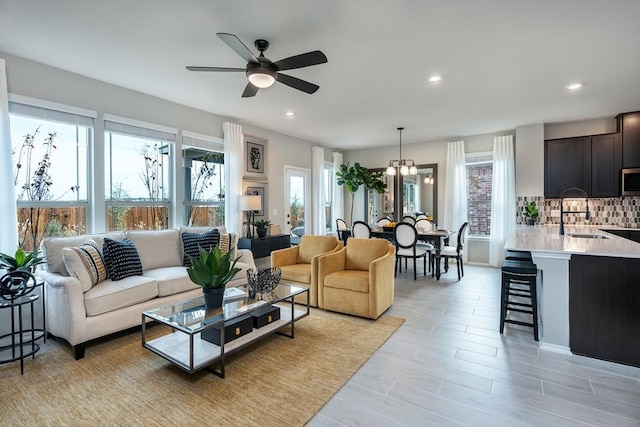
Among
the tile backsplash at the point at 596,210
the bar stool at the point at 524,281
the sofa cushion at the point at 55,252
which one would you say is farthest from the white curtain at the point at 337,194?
the sofa cushion at the point at 55,252

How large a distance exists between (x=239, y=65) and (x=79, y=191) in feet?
8.32

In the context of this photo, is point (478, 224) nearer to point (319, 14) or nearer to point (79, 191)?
point (319, 14)

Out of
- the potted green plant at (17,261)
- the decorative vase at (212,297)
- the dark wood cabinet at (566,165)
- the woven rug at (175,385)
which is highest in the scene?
the dark wood cabinet at (566,165)

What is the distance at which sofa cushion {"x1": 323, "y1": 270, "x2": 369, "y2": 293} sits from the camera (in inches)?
137

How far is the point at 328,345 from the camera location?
2.86m

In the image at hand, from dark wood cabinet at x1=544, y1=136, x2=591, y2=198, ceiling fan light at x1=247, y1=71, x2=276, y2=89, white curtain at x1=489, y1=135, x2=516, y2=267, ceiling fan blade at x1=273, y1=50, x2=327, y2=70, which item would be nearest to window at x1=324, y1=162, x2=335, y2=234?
white curtain at x1=489, y1=135, x2=516, y2=267

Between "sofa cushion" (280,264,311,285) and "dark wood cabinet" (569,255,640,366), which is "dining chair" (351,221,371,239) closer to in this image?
"sofa cushion" (280,264,311,285)

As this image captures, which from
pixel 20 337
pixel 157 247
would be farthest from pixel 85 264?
pixel 157 247

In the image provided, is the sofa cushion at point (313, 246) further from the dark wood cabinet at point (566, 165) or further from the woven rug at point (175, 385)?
the dark wood cabinet at point (566, 165)

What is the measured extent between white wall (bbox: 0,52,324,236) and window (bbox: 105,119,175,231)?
6.7 inches

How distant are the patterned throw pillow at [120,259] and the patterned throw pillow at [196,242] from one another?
0.66 meters

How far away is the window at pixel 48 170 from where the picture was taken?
330 centimetres

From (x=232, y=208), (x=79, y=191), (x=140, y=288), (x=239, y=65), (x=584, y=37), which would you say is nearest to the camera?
(x=584, y=37)

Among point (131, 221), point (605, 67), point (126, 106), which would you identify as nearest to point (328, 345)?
point (131, 221)
